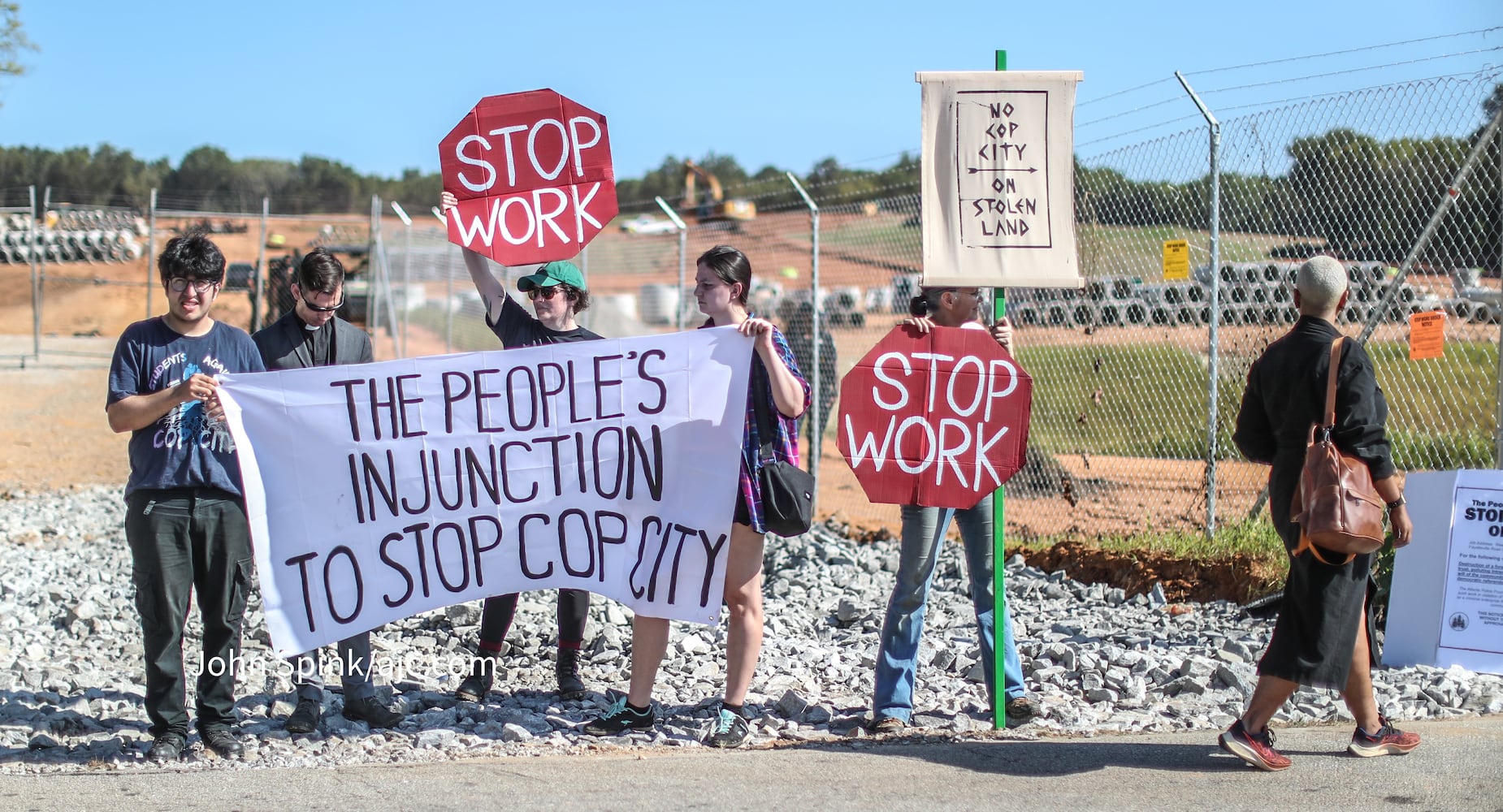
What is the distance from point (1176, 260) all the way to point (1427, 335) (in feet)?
5.08

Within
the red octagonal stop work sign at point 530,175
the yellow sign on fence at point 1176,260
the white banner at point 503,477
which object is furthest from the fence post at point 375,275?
the white banner at point 503,477

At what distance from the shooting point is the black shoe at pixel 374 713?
532 cm

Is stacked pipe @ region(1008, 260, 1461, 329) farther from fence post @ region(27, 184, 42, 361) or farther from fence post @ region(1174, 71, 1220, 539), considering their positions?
fence post @ region(27, 184, 42, 361)

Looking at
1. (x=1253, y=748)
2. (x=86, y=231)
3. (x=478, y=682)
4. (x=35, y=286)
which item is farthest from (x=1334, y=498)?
(x=86, y=231)

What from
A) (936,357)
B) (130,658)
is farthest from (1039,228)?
(130,658)

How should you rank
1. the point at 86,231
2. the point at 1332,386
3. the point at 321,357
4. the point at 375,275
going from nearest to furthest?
the point at 1332,386
the point at 321,357
the point at 375,275
the point at 86,231

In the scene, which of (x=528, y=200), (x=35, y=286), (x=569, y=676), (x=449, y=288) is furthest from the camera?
(x=35, y=286)

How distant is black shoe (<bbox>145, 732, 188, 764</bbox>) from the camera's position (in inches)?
189

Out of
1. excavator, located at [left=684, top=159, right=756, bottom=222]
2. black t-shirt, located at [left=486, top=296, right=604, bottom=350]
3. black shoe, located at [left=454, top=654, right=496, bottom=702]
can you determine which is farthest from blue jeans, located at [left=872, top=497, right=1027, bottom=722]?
excavator, located at [left=684, top=159, right=756, bottom=222]

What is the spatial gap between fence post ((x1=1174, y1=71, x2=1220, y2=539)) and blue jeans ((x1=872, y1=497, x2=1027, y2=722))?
128 inches

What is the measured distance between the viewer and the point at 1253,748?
4570 mm

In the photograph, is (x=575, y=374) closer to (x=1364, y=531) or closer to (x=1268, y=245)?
(x=1364, y=531)

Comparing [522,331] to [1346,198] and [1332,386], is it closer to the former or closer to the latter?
[1332,386]

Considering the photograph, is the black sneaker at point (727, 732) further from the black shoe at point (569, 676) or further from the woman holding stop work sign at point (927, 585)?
the black shoe at point (569, 676)
